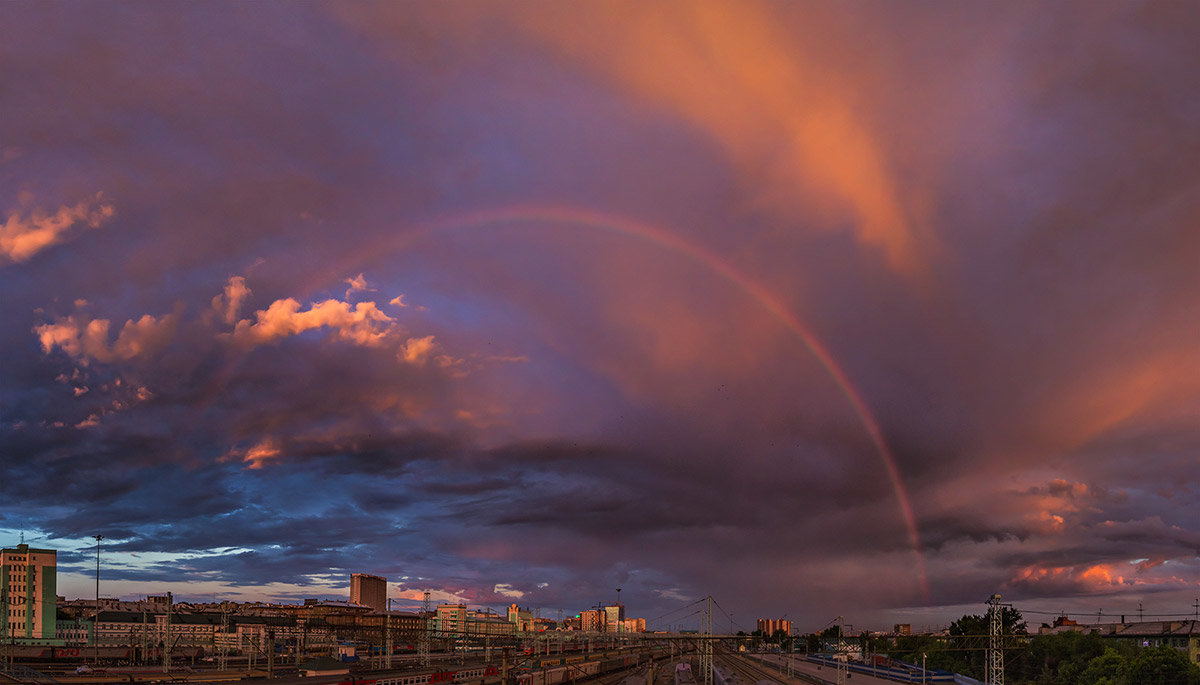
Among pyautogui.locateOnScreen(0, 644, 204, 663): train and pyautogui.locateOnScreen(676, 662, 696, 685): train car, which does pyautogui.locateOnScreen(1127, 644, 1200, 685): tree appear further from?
pyautogui.locateOnScreen(0, 644, 204, 663): train

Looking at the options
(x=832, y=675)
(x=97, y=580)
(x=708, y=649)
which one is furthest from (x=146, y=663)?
(x=832, y=675)

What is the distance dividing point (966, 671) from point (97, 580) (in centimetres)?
14754

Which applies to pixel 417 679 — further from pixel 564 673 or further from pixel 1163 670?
pixel 1163 670

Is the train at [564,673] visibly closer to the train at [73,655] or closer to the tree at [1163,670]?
the tree at [1163,670]

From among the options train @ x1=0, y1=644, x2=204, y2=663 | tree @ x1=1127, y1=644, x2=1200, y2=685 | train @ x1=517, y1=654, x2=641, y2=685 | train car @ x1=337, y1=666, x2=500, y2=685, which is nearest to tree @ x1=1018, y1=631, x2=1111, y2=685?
tree @ x1=1127, y1=644, x2=1200, y2=685

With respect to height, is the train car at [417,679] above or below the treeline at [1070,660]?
above

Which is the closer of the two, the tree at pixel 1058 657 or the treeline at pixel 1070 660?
the treeline at pixel 1070 660

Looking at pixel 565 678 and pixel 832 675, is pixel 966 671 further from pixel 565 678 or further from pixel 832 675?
pixel 565 678

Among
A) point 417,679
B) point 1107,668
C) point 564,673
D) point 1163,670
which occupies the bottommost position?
point 564,673

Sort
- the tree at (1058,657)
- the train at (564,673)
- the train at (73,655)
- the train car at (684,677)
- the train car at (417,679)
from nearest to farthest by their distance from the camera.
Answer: the train car at (417,679) < the train at (564,673) < the tree at (1058,657) < the train car at (684,677) < the train at (73,655)

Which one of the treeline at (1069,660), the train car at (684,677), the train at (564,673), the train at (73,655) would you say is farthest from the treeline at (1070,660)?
the train at (73,655)

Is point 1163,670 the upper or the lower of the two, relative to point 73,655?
upper

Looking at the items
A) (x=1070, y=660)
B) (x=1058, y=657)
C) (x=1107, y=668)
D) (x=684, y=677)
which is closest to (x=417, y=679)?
(x=684, y=677)

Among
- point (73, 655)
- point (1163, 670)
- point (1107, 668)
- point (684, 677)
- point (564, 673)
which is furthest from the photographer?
point (73, 655)
